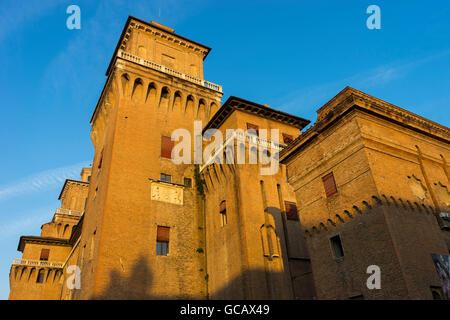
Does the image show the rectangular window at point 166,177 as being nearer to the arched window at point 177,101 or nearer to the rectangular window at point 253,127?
the arched window at point 177,101

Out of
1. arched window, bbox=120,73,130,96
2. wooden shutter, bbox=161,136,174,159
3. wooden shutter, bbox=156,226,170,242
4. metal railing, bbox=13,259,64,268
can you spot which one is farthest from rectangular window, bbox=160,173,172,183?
metal railing, bbox=13,259,64,268

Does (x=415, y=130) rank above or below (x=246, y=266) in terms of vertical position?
above

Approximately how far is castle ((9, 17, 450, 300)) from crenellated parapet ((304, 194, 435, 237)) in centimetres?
5

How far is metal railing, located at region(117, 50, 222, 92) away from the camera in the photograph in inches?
1160

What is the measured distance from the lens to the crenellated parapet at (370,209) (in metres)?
14.2

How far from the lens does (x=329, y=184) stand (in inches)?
653

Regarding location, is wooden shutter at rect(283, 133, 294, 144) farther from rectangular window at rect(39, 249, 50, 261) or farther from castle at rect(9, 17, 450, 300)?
rectangular window at rect(39, 249, 50, 261)

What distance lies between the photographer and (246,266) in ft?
67.9

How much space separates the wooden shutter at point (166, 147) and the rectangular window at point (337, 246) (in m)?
15.9

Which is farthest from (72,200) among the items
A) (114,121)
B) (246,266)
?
(246,266)

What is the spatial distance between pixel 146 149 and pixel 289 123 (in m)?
11.6

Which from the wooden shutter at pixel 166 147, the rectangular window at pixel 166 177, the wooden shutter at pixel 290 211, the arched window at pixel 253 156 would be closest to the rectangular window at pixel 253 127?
the arched window at pixel 253 156

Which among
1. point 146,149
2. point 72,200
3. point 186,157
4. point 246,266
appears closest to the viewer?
point 246,266
